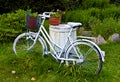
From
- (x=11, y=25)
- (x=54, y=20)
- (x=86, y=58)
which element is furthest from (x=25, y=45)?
(x=86, y=58)

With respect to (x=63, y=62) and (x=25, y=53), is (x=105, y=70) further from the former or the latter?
(x=25, y=53)

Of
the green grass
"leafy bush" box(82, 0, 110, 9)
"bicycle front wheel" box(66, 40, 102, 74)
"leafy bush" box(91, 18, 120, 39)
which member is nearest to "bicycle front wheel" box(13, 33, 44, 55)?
the green grass

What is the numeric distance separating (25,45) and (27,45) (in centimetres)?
27

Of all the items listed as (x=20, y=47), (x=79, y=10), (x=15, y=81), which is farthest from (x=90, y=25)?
(x=15, y=81)

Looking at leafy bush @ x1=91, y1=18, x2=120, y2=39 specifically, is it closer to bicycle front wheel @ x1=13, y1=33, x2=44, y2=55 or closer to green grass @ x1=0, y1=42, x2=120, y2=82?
green grass @ x1=0, y1=42, x2=120, y2=82

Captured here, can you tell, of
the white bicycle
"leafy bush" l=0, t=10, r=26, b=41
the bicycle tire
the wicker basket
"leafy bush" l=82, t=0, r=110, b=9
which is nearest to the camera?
the white bicycle

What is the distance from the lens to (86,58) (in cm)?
686

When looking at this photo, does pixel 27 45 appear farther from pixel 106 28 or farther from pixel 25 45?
pixel 106 28

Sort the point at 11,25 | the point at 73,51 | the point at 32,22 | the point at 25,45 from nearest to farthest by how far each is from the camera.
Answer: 1. the point at 73,51
2. the point at 32,22
3. the point at 25,45
4. the point at 11,25

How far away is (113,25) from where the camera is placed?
9.35m

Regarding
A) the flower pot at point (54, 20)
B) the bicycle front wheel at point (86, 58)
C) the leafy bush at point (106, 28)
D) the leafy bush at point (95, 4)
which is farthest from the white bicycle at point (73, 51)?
the leafy bush at point (95, 4)

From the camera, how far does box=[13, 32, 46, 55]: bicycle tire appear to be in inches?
288

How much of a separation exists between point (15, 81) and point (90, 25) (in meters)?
3.65

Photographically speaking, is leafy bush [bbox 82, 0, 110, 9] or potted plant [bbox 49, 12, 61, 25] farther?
leafy bush [bbox 82, 0, 110, 9]
